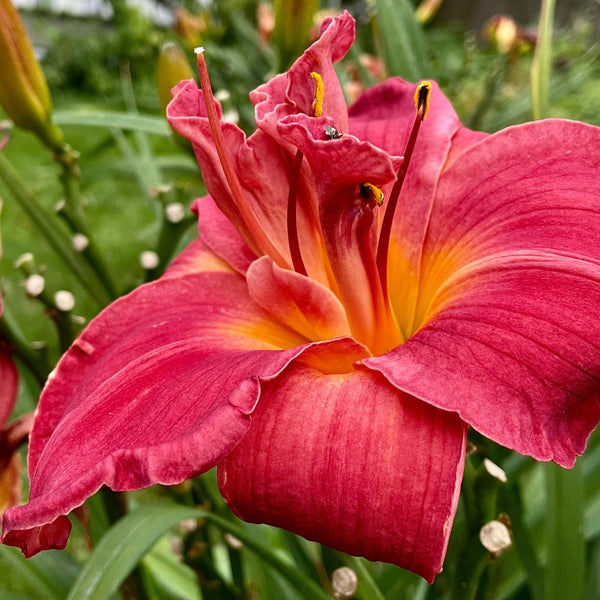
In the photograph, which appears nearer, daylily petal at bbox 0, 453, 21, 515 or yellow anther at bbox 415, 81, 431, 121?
yellow anther at bbox 415, 81, 431, 121

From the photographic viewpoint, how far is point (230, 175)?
417 mm

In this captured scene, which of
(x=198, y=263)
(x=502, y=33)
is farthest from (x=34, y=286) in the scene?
(x=502, y=33)

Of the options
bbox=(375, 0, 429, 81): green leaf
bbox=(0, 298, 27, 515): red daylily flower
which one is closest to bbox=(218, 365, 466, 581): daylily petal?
bbox=(0, 298, 27, 515): red daylily flower

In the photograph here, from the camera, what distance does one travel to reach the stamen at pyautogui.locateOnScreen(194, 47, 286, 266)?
0.40 meters

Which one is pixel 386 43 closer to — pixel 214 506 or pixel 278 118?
pixel 278 118

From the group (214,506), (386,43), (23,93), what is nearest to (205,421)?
(214,506)

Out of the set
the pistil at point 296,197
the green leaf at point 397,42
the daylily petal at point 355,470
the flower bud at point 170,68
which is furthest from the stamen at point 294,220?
the green leaf at point 397,42

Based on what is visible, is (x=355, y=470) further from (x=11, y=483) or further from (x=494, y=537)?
(x=11, y=483)

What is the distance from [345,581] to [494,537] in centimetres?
10

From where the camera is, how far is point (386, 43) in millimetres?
706

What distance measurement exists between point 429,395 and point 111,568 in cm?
21

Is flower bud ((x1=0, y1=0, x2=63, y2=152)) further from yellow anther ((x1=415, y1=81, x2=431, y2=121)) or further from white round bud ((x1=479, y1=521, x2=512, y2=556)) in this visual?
white round bud ((x1=479, y1=521, x2=512, y2=556))

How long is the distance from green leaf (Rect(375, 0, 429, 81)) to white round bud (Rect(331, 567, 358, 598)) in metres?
0.47

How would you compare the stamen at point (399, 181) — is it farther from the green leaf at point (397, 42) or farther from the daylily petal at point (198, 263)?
the green leaf at point (397, 42)
